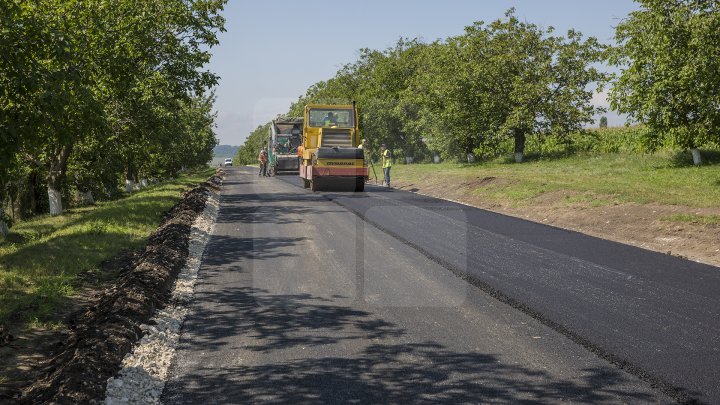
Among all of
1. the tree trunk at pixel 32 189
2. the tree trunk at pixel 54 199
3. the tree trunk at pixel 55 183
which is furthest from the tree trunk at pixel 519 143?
the tree trunk at pixel 32 189

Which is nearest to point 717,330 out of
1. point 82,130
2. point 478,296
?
point 478,296

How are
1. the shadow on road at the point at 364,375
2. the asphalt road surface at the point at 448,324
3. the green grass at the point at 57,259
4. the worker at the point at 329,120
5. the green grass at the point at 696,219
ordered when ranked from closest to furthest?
1. the shadow on road at the point at 364,375
2. the asphalt road surface at the point at 448,324
3. the green grass at the point at 57,259
4. the green grass at the point at 696,219
5. the worker at the point at 329,120

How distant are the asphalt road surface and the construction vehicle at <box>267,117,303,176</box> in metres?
30.7

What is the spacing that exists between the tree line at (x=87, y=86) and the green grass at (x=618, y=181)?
12984mm

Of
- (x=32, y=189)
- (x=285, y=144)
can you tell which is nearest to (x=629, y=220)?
(x=32, y=189)

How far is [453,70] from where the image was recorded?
137ft

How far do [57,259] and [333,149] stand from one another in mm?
14417

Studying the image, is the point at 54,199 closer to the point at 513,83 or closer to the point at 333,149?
the point at 333,149

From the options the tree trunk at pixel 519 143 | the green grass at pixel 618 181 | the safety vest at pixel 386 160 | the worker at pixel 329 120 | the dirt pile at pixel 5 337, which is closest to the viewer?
the dirt pile at pixel 5 337

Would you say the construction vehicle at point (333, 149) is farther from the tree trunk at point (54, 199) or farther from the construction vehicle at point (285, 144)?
the construction vehicle at point (285, 144)

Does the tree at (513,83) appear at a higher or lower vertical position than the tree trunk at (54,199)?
higher

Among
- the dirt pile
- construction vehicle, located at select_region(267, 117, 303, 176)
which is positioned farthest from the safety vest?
the dirt pile

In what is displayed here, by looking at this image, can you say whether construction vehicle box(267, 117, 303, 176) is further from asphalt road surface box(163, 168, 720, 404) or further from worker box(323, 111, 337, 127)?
asphalt road surface box(163, 168, 720, 404)

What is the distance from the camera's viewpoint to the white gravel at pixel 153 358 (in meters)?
5.55
